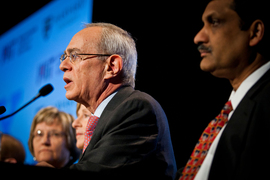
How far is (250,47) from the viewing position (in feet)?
4.57

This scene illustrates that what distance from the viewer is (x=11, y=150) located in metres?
3.34

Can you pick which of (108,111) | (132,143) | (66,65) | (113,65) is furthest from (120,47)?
(132,143)

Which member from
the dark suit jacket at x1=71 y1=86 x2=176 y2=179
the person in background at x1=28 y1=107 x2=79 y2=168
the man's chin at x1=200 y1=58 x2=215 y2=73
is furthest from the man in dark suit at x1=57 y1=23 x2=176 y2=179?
the person in background at x1=28 y1=107 x2=79 y2=168

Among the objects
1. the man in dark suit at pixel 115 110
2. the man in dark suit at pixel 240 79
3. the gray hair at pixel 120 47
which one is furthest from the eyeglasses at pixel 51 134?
the man in dark suit at pixel 240 79

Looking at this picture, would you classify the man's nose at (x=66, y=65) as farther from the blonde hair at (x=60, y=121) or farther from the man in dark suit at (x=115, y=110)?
the blonde hair at (x=60, y=121)

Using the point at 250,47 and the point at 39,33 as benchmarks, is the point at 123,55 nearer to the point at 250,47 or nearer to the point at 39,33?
the point at 250,47

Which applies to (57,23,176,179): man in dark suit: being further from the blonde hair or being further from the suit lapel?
the blonde hair

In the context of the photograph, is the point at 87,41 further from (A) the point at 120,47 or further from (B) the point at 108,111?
(B) the point at 108,111

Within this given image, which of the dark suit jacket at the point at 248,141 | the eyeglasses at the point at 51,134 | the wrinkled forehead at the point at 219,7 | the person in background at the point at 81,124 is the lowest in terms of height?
the eyeglasses at the point at 51,134

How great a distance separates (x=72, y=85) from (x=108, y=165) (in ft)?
2.85

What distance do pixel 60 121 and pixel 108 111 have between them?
1550 mm

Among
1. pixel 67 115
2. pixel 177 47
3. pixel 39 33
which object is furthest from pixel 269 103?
pixel 39 33

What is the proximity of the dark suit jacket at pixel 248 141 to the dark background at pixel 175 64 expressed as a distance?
1333mm

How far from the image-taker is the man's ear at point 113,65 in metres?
2.33
